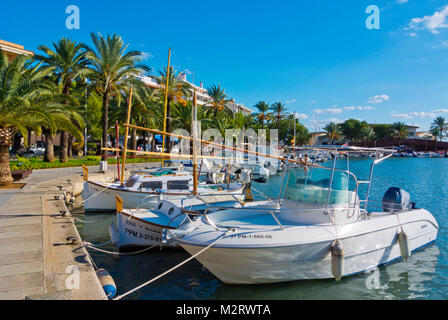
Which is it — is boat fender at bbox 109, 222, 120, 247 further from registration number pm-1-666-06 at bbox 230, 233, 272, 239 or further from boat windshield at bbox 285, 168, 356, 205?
boat windshield at bbox 285, 168, 356, 205

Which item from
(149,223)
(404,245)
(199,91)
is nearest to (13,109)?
(149,223)

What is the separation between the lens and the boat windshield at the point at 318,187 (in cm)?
812

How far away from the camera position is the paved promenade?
5500 millimetres

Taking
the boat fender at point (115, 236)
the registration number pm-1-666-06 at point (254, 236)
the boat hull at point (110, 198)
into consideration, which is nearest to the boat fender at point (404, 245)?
the registration number pm-1-666-06 at point (254, 236)

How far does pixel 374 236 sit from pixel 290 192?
239 centimetres

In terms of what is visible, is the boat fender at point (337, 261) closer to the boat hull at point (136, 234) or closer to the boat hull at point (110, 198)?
the boat hull at point (136, 234)

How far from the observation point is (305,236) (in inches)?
278

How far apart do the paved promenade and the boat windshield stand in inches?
212

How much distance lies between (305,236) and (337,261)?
2.83 feet

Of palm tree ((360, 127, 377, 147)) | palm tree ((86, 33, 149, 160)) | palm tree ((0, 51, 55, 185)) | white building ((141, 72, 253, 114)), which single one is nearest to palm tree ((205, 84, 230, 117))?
white building ((141, 72, 253, 114))

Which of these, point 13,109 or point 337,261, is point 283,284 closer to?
point 337,261
